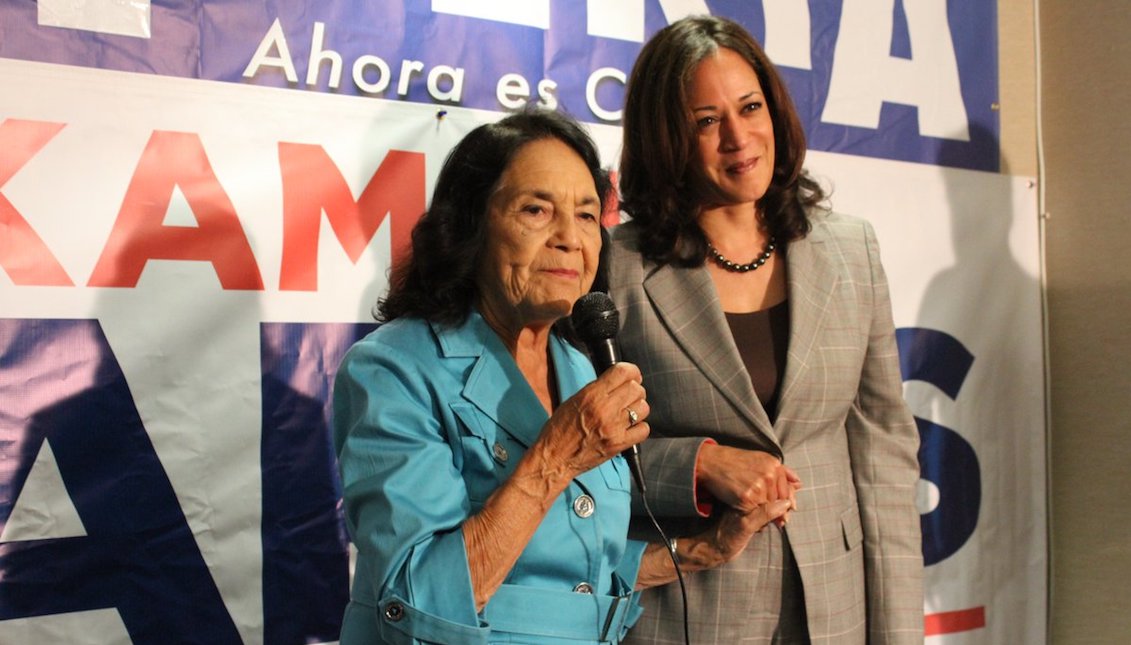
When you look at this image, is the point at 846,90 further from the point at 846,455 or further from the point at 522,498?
the point at 522,498

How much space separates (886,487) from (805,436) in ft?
0.65

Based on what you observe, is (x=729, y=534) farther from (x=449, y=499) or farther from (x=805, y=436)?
(x=449, y=499)

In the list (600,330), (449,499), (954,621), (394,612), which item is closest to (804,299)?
(600,330)

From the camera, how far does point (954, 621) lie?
296cm

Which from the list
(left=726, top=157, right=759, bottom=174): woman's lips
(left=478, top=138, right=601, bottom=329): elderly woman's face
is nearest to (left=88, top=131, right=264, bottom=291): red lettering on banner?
(left=478, top=138, right=601, bottom=329): elderly woman's face

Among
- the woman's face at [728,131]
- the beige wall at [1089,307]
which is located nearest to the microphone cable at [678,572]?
the woman's face at [728,131]

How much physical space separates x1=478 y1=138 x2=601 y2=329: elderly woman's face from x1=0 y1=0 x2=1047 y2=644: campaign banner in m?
0.95

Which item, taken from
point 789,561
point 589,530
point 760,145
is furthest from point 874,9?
point 589,530

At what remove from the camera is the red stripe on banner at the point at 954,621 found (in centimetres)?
293

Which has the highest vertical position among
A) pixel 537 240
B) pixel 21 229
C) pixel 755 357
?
pixel 21 229

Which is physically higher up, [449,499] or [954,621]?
[449,499]

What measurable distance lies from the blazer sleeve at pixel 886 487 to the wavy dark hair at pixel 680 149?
9.0 inches

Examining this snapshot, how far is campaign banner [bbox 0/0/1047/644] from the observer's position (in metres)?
1.99

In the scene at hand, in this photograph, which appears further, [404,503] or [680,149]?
[680,149]
